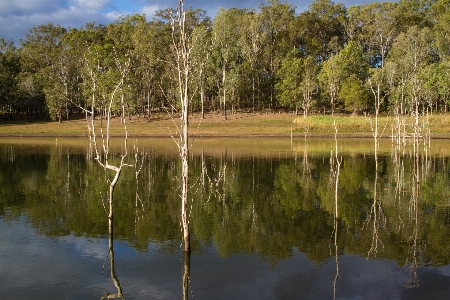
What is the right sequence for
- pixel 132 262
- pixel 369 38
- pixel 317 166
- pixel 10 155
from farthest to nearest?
pixel 369 38 < pixel 10 155 < pixel 317 166 < pixel 132 262

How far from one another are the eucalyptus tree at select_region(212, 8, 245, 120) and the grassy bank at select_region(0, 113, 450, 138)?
645 centimetres

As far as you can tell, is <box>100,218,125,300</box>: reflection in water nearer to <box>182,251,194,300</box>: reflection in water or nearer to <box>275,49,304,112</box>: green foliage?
<box>182,251,194,300</box>: reflection in water

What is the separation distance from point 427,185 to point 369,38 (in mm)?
73233

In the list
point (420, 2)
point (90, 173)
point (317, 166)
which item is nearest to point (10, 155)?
point (90, 173)

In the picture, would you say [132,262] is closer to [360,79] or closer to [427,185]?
[427,185]

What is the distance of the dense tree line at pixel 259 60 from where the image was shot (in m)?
77.4

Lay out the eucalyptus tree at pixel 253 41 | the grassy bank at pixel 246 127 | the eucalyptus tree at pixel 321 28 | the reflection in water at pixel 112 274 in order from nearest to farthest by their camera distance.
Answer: the reflection in water at pixel 112 274, the grassy bank at pixel 246 127, the eucalyptus tree at pixel 253 41, the eucalyptus tree at pixel 321 28


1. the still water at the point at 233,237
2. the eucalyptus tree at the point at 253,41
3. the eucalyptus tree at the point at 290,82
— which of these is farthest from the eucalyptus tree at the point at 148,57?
the still water at the point at 233,237

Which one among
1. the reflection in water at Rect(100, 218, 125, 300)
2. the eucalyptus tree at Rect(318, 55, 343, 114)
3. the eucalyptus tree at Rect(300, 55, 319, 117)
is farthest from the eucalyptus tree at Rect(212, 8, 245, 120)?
the reflection in water at Rect(100, 218, 125, 300)

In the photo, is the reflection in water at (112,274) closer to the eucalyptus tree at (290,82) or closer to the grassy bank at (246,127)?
the grassy bank at (246,127)

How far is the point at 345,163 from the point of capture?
3688 cm

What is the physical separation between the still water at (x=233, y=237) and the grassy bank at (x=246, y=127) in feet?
120

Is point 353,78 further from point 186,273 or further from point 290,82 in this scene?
point 186,273

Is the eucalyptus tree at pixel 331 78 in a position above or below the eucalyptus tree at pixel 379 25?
below
